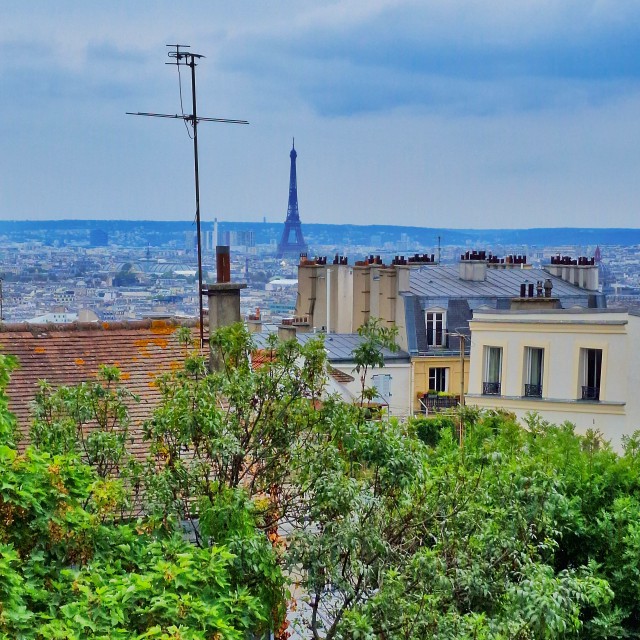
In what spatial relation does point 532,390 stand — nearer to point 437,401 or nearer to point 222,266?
point 437,401

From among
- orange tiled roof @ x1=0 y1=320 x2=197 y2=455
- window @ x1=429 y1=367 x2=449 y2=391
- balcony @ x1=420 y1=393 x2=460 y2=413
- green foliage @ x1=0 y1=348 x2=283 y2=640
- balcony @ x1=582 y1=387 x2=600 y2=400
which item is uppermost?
orange tiled roof @ x1=0 y1=320 x2=197 y2=455

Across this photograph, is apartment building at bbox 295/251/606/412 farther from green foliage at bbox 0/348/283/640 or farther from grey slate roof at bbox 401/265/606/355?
green foliage at bbox 0/348/283/640

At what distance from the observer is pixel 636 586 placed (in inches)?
702

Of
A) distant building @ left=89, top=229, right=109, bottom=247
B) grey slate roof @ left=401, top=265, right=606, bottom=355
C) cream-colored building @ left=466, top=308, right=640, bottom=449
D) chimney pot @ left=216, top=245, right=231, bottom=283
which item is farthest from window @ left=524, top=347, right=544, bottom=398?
distant building @ left=89, top=229, right=109, bottom=247

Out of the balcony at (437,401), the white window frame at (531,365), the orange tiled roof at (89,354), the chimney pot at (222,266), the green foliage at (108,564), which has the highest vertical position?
the chimney pot at (222,266)

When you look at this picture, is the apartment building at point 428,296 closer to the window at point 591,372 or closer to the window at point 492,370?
the window at point 492,370

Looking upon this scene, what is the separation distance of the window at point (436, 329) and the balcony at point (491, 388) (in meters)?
18.1

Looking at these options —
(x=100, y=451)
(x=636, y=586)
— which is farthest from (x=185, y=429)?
(x=636, y=586)

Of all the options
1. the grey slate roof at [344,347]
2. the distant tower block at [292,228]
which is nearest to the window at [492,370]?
the grey slate roof at [344,347]

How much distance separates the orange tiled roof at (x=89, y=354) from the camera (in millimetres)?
17562

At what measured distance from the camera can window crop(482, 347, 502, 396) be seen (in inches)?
1512

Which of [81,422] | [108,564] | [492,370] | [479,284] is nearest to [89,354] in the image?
[81,422]

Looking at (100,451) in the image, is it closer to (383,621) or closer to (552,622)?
(383,621)

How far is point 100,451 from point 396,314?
45.5m
